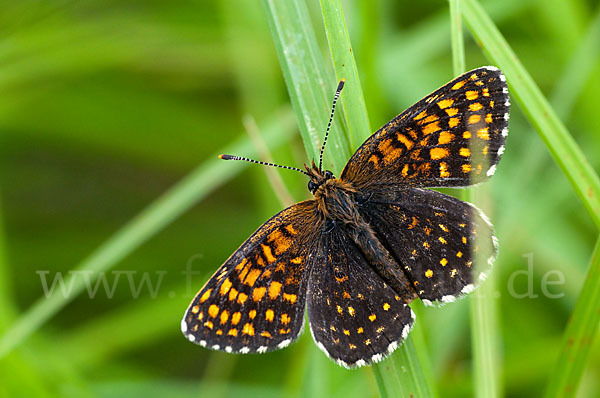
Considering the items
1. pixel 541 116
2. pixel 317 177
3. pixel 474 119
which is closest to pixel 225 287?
pixel 317 177

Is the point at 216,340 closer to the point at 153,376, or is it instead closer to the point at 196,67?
the point at 153,376

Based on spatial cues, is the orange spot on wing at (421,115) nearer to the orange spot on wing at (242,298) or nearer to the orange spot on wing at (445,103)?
the orange spot on wing at (445,103)

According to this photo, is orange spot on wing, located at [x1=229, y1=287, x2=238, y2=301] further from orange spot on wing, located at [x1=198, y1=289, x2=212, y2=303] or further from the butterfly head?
the butterfly head

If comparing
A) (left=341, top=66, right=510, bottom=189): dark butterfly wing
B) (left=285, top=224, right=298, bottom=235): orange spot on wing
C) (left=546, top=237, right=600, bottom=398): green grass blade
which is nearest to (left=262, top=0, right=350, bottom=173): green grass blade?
(left=341, top=66, right=510, bottom=189): dark butterfly wing

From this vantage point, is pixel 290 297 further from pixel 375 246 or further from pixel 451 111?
pixel 451 111

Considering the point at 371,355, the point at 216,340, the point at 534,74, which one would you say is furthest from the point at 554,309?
the point at 216,340

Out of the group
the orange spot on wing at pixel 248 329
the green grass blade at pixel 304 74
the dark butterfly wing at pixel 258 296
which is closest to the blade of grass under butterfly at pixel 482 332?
the green grass blade at pixel 304 74
